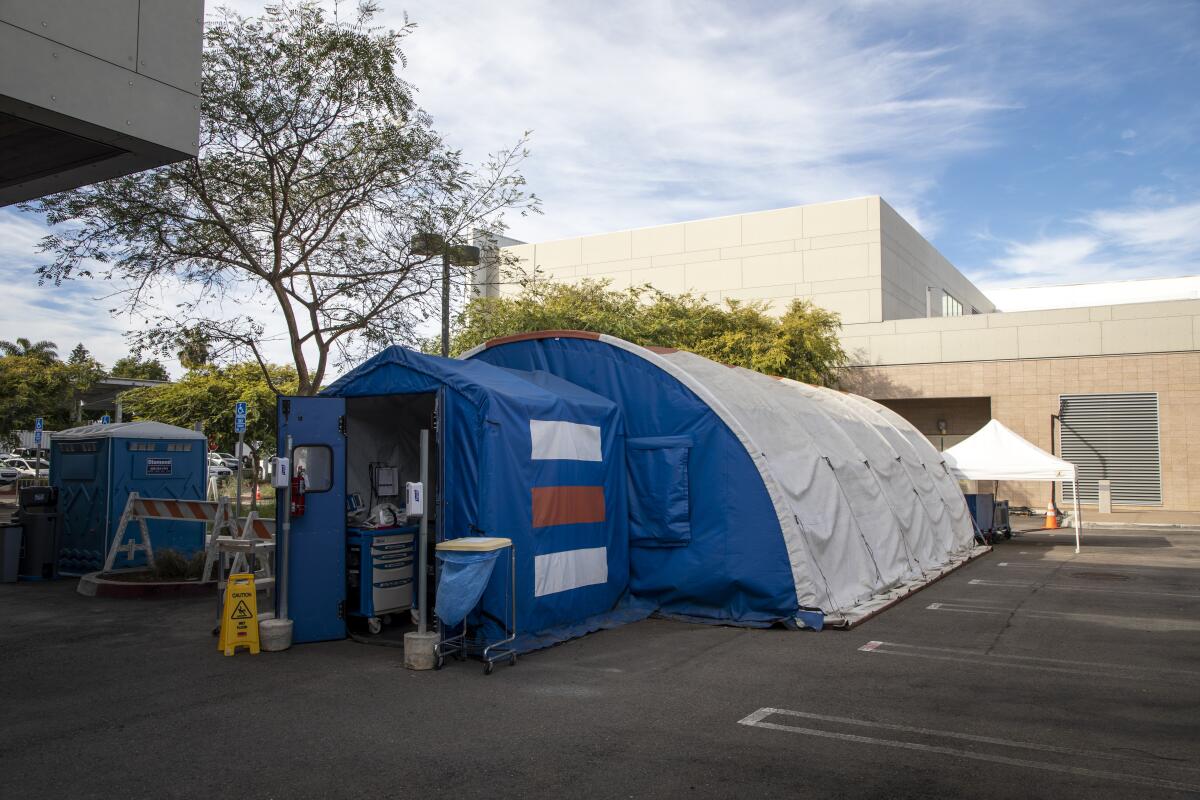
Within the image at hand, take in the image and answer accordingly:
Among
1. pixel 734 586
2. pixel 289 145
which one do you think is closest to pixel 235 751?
pixel 734 586

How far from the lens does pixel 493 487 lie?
8.62 metres

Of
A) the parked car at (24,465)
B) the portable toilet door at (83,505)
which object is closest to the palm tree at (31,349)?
the parked car at (24,465)

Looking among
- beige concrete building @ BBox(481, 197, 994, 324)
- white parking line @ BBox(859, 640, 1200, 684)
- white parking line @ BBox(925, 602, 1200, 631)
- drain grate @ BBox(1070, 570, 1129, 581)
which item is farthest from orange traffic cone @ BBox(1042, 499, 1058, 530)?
white parking line @ BBox(859, 640, 1200, 684)

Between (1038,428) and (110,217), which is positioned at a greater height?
(110,217)

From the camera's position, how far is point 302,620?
29.6ft

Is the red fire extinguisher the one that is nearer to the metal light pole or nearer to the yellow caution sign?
the yellow caution sign

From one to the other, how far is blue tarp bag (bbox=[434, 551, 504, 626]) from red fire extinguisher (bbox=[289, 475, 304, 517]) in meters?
1.92

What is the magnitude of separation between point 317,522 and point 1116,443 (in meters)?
28.3

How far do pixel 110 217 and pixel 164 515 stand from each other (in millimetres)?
4458

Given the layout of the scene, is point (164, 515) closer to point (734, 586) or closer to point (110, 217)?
point (110, 217)

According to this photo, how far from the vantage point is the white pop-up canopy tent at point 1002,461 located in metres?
18.7

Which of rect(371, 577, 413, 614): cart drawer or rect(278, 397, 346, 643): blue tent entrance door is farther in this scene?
rect(371, 577, 413, 614): cart drawer

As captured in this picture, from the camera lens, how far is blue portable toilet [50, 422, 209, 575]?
13797 mm

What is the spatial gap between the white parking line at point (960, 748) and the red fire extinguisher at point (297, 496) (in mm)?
4830
